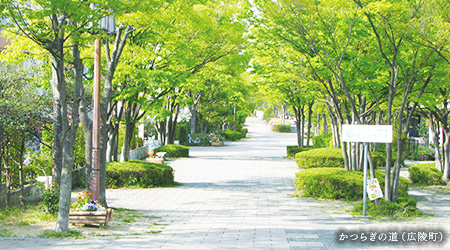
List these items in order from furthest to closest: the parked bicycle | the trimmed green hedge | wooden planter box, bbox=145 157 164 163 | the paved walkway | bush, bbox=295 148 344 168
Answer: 1. the parked bicycle
2. wooden planter box, bbox=145 157 164 163
3. bush, bbox=295 148 344 168
4. the trimmed green hedge
5. the paved walkway

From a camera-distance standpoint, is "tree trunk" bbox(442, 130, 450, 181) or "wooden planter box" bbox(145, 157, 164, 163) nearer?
"tree trunk" bbox(442, 130, 450, 181)

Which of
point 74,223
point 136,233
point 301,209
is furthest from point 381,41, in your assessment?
point 74,223

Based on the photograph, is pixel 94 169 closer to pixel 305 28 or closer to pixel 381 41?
pixel 305 28

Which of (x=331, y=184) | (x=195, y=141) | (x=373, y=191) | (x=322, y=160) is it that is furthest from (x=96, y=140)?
(x=195, y=141)

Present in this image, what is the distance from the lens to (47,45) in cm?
858

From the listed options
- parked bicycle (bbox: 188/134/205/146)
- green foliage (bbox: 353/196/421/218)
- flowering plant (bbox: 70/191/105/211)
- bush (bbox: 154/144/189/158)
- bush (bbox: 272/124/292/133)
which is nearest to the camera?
flowering plant (bbox: 70/191/105/211)

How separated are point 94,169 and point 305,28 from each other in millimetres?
6385

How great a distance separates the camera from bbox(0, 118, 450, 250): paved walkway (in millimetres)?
7770

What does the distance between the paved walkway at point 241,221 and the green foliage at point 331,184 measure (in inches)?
21.2

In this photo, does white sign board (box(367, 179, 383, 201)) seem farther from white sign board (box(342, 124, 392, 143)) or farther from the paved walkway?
white sign board (box(342, 124, 392, 143))

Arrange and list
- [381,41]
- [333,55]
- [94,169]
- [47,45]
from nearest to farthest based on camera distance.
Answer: [47,45] → [94,169] → [381,41] → [333,55]

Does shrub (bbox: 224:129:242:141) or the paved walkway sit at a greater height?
shrub (bbox: 224:129:242:141)

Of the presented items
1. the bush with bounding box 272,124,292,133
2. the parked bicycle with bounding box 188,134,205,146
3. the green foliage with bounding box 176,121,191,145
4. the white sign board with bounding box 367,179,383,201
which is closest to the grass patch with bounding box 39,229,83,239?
the white sign board with bounding box 367,179,383,201

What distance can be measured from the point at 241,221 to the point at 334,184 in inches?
180
